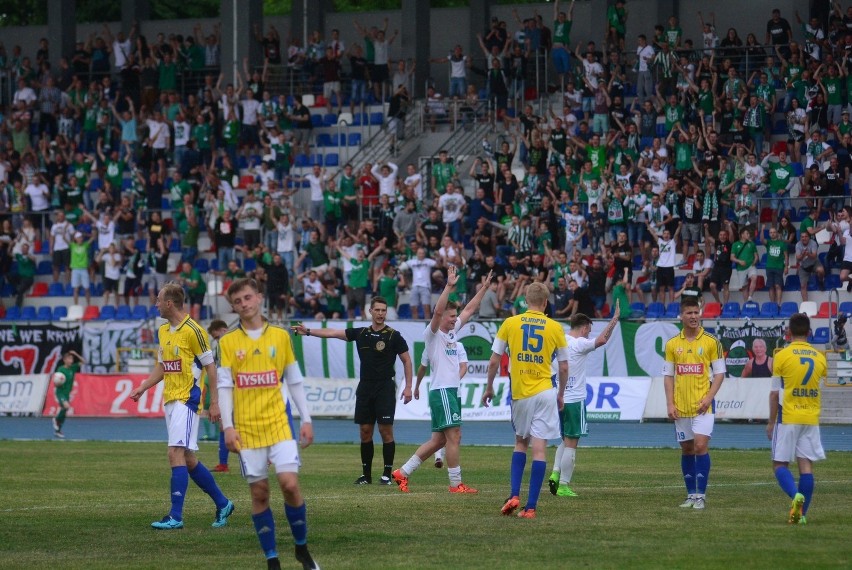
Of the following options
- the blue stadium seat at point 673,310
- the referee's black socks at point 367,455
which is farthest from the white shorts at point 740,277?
the referee's black socks at point 367,455

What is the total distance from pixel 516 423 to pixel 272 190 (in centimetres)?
2556

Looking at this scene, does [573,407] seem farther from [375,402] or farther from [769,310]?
[769,310]

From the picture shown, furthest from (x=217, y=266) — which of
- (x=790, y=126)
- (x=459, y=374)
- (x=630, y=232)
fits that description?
(x=459, y=374)

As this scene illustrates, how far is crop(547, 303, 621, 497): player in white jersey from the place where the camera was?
15398 millimetres

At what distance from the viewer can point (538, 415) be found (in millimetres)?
12906

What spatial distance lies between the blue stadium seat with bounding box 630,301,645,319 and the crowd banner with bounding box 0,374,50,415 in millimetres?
14857

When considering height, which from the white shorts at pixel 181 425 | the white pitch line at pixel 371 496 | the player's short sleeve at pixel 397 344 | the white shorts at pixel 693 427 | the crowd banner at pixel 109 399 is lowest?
the crowd banner at pixel 109 399

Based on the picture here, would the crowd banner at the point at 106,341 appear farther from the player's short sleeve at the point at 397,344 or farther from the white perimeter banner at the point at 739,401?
the player's short sleeve at the point at 397,344

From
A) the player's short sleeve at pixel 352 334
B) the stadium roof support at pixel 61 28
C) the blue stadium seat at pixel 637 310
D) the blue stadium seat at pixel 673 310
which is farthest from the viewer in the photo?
the stadium roof support at pixel 61 28

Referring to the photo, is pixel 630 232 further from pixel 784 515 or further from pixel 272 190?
pixel 784 515

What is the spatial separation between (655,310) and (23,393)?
53.1 ft

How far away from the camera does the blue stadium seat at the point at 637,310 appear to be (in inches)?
1220

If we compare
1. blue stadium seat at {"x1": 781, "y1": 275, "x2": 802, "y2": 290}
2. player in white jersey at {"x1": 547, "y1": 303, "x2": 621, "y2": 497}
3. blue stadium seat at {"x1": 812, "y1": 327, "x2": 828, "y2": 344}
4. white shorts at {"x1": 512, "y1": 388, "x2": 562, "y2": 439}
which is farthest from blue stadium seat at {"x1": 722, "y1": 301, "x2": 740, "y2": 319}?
white shorts at {"x1": 512, "y1": 388, "x2": 562, "y2": 439}

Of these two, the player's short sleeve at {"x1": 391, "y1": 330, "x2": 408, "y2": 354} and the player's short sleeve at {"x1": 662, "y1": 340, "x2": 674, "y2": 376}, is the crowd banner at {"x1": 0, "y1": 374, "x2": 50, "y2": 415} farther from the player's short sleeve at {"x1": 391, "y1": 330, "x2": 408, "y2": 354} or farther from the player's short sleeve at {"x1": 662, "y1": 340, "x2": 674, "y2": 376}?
the player's short sleeve at {"x1": 662, "y1": 340, "x2": 674, "y2": 376}
